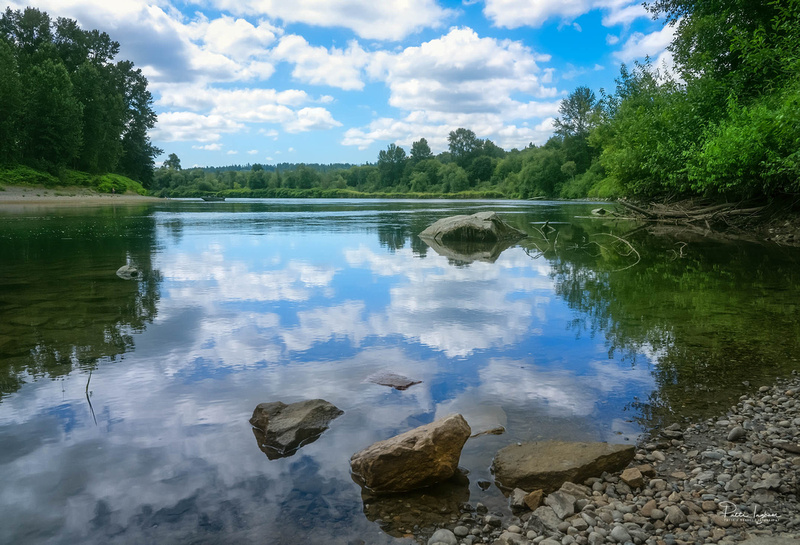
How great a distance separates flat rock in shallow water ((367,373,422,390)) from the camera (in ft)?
22.6

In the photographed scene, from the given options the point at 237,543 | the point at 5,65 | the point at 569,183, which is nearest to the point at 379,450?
the point at 237,543

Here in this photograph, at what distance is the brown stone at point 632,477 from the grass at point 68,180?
75388 millimetres

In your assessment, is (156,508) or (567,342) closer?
(156,508)

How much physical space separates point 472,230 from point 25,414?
73.2 ft

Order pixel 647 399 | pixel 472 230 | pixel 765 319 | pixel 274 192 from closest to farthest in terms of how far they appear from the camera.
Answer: pixel 647 399 < pixel 765 319 < pixel 472 230 < pixel 274 192

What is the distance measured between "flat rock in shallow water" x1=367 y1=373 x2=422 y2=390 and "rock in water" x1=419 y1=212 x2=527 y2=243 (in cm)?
1936

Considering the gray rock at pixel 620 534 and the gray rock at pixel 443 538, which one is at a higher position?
the gray rock at pixel 620 534

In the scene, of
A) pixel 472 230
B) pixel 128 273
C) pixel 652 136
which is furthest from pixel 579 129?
pixel 128 273

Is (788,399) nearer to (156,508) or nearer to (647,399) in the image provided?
(647,399)

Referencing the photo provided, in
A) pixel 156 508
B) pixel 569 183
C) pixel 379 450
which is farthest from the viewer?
pixel 569 183

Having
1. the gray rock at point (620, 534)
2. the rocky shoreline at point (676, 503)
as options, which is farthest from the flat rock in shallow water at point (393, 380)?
the gray rock at point (620, 534)

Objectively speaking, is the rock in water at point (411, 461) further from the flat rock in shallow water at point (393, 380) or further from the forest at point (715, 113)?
the forest at point (715, 113)

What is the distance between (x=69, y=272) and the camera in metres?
14.9

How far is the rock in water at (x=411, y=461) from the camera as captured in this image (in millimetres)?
4652
